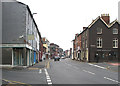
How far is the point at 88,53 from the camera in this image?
44.8 meters

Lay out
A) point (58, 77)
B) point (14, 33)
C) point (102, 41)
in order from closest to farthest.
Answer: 1. point (58, 77)
2. point (14, 33)
3. point (102, 41)

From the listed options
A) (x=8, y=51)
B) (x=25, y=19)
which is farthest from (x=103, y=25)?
(x=8, y=51)

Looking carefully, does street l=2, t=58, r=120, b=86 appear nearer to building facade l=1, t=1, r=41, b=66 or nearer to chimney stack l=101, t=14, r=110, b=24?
building facade l=1, t=1, r=41, b=66

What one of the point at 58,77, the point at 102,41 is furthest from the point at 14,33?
the point at 102,41

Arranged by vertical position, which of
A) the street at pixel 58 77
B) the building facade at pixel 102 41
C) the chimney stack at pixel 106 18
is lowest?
the street at pixel 58 77

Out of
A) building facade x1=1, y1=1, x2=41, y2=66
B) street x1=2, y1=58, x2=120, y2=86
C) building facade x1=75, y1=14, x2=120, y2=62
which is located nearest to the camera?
street x1=2, y1=58, x2=120, y2=86

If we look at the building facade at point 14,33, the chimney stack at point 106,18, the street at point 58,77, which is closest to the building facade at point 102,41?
the chimney stack at point 106,18

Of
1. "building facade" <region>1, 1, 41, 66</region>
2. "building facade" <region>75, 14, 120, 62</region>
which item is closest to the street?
"building facade" <region>1, 1, 41, 66</region>

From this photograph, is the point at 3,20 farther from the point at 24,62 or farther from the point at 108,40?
the point at 108,40

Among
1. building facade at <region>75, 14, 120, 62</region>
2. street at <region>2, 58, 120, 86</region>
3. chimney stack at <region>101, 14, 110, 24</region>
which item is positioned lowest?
street at <region>2, 58, 120, 86</region>

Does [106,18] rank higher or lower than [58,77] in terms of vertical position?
higher

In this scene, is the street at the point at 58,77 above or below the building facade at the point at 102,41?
below

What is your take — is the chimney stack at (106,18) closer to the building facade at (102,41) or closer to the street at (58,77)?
the building facade at (102,41)

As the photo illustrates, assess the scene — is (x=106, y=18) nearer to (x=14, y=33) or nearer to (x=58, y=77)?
(x=14, y=33)
